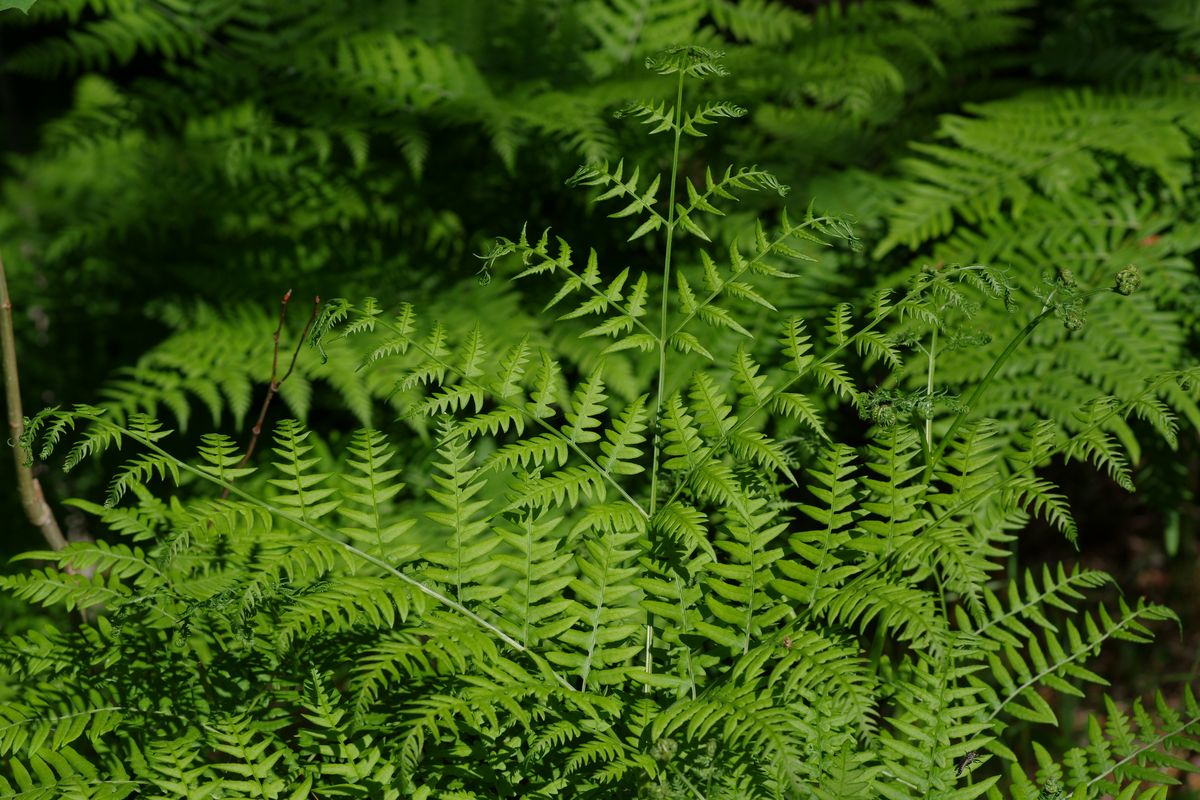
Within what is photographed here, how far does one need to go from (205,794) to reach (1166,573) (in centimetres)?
330

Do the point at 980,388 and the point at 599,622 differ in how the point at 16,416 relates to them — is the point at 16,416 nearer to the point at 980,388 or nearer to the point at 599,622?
the point at 599,622

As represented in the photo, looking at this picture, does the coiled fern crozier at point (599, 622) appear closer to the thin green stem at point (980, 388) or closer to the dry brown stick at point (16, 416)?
the thin green stem at point (980, 388)

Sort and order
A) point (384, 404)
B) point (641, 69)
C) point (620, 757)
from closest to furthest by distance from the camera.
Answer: point (620, 757), point (384, 404), point (641, 69)

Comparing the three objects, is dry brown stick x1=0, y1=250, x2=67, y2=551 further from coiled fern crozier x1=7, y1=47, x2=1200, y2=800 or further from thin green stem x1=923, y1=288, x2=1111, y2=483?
thin green stem x1=923, y1=288, x2=1111, y2=483

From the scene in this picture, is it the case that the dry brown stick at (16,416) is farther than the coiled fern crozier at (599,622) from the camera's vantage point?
Yes

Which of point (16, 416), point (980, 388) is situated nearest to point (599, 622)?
point (980, 388)

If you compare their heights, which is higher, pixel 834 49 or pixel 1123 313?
pixel 834 49

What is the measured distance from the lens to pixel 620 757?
4.01 feet

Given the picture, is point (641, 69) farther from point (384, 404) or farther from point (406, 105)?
point (384, 404)

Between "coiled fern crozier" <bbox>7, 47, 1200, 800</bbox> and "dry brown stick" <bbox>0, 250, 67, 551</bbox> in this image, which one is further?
"dry brown stick" <bbox>0, 250, 67, 551</bbox>

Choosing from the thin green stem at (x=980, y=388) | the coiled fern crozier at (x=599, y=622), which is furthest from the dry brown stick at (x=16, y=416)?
the thin green stem at (x=980, y=388)

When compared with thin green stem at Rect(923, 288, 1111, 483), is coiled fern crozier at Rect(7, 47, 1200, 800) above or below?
below

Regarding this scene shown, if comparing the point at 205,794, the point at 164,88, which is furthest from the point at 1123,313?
the point at 164,88

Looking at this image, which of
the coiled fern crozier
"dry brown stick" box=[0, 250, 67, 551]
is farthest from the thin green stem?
"dry brown stick" box=[0, 250, 67, 551]
